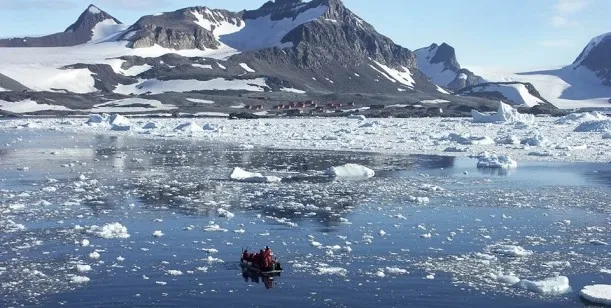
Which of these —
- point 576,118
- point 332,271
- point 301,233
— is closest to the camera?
point 332,271

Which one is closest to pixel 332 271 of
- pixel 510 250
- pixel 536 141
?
pixel 510 250

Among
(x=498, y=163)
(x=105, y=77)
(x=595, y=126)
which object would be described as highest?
(x=105, y=77)

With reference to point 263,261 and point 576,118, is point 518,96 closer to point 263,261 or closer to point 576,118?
point 576,118

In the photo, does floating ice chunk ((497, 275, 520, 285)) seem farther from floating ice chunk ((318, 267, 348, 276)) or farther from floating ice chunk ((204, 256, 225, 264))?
floating ice chunk ((204, 256, 225, 264))

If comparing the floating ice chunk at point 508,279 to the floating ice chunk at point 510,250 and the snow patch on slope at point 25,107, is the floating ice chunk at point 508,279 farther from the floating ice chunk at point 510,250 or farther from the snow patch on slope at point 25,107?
the snow patch on slope at point 25,107

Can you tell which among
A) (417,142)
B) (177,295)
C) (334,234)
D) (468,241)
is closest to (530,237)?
(468,241)

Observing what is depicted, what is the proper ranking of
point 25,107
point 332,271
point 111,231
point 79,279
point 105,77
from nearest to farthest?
1. point 79,279
2. point 332,271
3. point 111,231
4. point 25,107
5. point 105,77

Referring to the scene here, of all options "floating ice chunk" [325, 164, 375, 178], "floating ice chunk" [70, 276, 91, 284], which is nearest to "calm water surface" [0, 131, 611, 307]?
"floating ice chunk" [70, 276, 91, 284]
